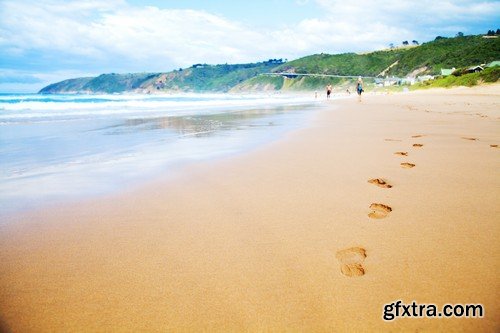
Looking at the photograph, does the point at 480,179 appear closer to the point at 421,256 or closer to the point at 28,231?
the point at 421,256

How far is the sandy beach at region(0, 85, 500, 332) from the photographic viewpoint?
4.86ft

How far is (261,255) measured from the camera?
199cm

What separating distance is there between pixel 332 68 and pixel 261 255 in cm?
13245

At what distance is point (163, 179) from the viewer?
3793 millimetres

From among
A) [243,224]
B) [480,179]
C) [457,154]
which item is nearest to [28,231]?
[243,224]

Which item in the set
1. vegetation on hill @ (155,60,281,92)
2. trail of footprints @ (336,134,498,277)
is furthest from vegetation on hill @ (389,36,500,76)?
vegetation on hill @ (155,60,281,92)

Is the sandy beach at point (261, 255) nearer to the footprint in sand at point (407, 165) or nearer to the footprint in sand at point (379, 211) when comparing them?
the footprint in sand at point (379, 211)

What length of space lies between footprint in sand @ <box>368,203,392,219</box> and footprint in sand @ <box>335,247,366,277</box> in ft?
1.91

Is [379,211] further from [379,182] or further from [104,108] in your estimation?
→ [104,108]

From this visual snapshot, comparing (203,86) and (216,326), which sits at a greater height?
(203,86)

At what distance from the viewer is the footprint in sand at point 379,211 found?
2.49 meters

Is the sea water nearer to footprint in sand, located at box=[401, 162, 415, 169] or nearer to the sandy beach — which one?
the sandy beach

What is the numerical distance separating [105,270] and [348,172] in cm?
283

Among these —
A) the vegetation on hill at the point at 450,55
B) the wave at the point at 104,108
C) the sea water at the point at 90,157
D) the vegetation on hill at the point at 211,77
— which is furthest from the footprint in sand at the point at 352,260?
the vegetation on hill at the point at 211,77
